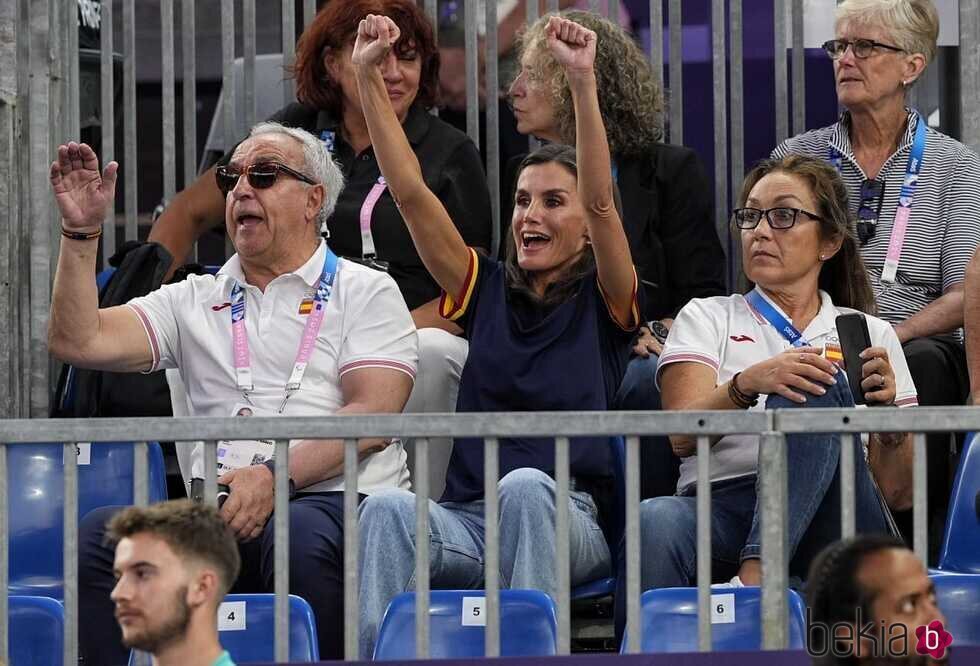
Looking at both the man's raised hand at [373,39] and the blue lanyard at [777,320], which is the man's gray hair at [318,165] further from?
the blue lanyard at [777,320]

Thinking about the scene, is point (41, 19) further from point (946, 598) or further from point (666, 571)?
point (946, 598)

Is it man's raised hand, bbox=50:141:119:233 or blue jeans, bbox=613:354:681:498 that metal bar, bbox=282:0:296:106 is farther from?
blue jeans, bbox=613:354:681:498

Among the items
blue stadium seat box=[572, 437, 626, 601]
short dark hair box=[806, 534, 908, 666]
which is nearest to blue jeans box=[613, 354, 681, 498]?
blue stadium seat box=[572, 437, 626, 601]

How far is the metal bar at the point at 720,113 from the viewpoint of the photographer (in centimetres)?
638

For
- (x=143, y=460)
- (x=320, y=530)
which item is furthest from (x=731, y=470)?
(x=143, y=460)

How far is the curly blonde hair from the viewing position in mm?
5699

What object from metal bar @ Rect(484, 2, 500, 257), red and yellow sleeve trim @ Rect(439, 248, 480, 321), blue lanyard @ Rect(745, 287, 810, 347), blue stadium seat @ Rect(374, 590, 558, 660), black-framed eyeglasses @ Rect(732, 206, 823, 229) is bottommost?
blue stadium seat @ Rect(374, 590, 558, 660)

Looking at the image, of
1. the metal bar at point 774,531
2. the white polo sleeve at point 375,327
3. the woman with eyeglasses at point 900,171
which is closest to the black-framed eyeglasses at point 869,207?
the woman with eyeglasses at point 900,171

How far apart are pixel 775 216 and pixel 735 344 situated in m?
0.38

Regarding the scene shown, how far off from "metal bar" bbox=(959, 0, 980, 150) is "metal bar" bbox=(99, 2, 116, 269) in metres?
2.91

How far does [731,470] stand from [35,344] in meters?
2.41

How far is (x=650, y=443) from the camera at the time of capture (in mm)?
5203

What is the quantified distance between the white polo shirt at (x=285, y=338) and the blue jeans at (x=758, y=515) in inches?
29.3

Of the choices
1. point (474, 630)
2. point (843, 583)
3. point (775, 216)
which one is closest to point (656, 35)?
point (775, 216)
